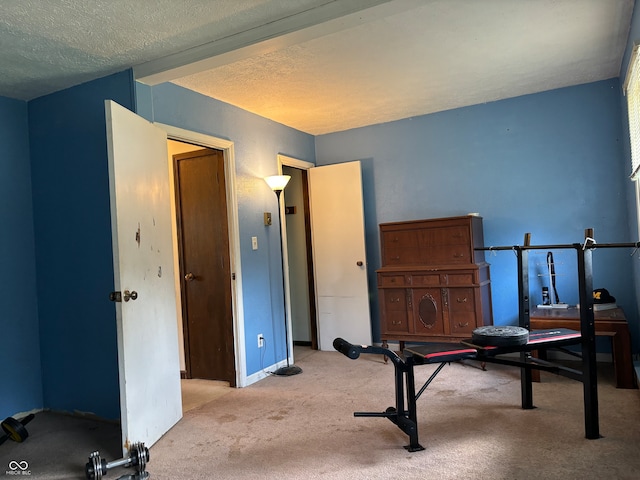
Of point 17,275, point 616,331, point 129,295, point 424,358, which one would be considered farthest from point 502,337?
point 17,275

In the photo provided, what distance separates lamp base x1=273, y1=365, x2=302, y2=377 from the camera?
13.7 feet

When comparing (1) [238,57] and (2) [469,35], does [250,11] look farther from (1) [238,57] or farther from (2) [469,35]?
(2) [469,35]

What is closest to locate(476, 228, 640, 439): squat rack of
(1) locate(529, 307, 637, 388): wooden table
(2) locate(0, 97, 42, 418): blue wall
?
(1) locate(529, 307, 637, 388): wooden table

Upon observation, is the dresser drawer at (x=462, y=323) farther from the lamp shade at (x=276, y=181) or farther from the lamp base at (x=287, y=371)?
the lamp shade at (x=276, y=181)

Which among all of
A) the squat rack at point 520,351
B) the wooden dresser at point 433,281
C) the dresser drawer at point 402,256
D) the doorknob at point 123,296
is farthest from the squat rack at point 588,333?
the doorknob at point 123,296

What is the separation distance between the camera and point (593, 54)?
337 centimetres

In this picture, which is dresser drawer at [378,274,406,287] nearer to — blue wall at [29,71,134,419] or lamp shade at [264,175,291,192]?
lamp shade at [264,175,291,192]

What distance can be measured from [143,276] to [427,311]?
253cm

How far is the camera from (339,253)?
4977 millimetres

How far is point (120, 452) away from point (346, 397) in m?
1.56

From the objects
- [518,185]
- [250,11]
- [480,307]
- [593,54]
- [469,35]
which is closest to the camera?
[250,11]

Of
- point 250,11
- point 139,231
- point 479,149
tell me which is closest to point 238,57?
point 250,11

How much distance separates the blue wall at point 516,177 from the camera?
399cm

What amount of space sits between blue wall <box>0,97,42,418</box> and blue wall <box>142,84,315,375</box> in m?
1.28
